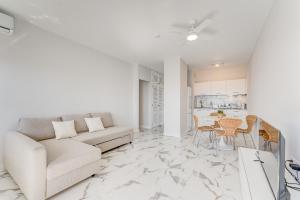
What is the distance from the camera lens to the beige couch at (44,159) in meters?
1.66

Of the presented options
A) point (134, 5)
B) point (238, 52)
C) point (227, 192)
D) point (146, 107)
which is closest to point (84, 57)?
point (134, 5)

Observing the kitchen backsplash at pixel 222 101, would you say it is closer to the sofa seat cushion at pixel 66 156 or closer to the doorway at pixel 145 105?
the doorway at pixel 145 105

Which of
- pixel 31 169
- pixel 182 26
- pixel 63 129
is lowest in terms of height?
pixel 31 169

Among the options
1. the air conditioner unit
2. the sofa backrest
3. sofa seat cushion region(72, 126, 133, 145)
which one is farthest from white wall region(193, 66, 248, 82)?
the air conditioner unit

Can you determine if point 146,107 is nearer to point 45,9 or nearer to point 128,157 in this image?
point 128,157

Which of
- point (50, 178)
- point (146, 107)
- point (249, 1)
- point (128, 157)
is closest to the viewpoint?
point (50, 178)

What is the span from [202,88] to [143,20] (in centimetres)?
481

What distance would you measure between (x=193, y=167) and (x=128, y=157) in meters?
1.30

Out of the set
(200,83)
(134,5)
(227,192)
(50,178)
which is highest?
(134,5)

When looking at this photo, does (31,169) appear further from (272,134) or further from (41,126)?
(272,134)

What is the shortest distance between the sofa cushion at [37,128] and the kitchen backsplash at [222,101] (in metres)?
5.99

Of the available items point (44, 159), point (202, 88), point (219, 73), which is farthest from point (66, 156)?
point (219, 73)

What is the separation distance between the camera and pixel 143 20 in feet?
8.77

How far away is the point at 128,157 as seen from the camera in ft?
10.00
